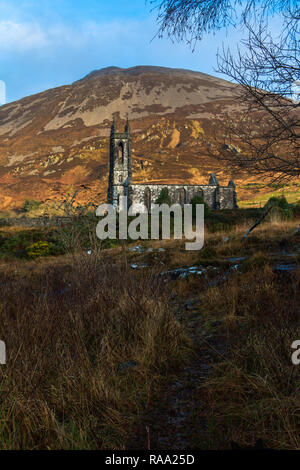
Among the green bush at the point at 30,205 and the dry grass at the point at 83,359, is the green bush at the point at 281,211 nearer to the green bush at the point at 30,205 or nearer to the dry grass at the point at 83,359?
the dry grass at the point at 83,359

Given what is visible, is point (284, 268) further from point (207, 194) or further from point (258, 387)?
point (207, 194)

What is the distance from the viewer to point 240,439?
1.77 meters

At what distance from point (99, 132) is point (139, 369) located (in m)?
110

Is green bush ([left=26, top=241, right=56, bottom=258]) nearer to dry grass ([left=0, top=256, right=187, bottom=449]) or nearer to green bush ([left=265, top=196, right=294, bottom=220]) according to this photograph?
green bush ([left=265, top=196, right=294, bottom=220])

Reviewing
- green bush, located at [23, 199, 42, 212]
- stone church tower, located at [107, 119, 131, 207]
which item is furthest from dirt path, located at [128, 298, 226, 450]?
green bush, located at [23, 199, 42, 212]

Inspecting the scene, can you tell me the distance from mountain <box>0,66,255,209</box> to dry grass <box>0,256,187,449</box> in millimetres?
46252

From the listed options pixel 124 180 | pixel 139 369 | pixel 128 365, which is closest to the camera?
pixel 139 369

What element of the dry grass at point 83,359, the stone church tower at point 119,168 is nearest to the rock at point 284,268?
the dry grass at point 83,359

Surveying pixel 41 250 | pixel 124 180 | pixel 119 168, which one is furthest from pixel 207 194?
pixel 41 250

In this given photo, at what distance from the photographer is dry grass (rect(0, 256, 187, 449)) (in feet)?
5.78

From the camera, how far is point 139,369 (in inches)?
98.8

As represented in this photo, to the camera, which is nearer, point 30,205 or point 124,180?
point 124,180

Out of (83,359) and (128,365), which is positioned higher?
(83,359)

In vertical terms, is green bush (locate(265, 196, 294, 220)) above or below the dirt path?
above
